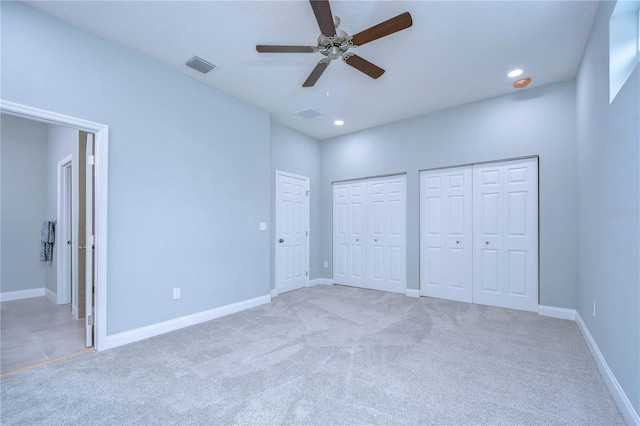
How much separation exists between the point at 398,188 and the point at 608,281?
10.1 ft

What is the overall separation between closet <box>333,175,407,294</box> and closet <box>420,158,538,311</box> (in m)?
0.39

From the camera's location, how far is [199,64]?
3.14 metres

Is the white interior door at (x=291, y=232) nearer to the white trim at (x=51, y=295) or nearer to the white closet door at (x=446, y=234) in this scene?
the white closet door at (x=446, y=234)

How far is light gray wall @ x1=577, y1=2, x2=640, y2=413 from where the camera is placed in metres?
1.65

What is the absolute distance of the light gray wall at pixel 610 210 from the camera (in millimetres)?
1651

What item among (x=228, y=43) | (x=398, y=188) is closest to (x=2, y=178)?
(x=228, y=43)

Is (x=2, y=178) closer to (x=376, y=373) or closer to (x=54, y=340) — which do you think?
(x=54, y=340)

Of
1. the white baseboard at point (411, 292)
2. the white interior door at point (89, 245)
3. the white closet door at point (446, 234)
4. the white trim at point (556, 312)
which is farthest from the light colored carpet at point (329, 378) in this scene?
the white baseboard at point (411, 292)

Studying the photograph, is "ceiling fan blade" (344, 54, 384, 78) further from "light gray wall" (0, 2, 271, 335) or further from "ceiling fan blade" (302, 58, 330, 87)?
"light gray wall" (0, 2, 271, 335)

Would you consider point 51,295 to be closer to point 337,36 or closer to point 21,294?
point 21,294

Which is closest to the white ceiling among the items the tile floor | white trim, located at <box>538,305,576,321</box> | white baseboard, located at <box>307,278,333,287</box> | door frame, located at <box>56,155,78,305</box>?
door frame, located at <box>56,155,78,305</box>

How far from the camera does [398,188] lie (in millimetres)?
4973

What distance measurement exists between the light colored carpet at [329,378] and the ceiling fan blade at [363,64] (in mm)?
2601

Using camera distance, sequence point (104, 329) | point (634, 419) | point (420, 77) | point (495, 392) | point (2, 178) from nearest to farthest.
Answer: point (634, 419), point (495, 392), point (104, 329), point (420, 77), point (2, 178)
